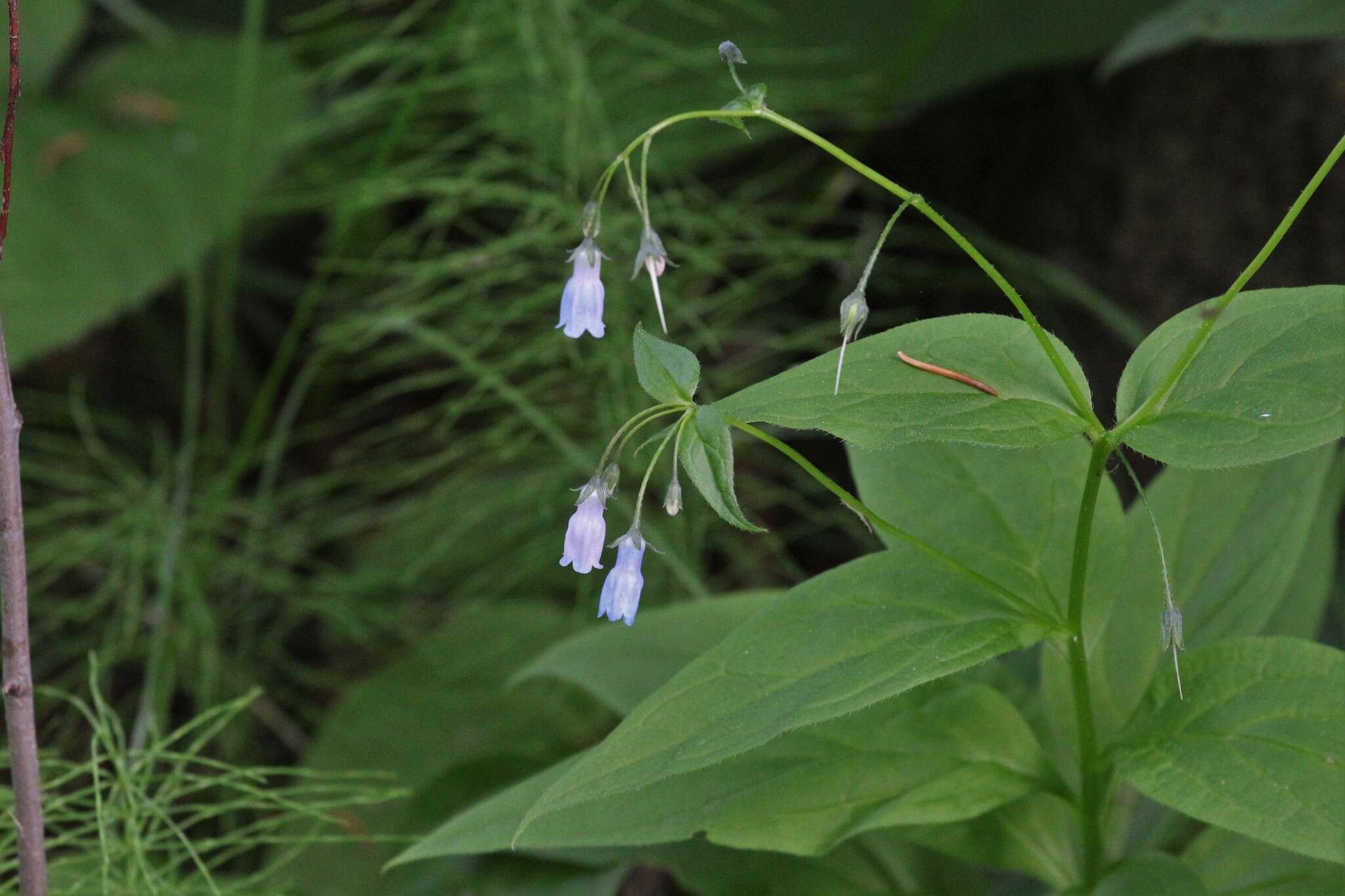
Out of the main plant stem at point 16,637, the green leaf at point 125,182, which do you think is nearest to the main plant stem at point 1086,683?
the main plant stem at point 16,637

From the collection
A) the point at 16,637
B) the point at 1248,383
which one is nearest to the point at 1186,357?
the point at 1248,383

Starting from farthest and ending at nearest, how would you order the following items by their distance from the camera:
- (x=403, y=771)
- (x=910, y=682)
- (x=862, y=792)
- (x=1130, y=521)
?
(x=403, y=771), (x=1130, y=521), (x=862, y=792), (x=910, y=682)

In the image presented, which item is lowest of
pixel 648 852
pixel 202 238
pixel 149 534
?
pixel 648 852

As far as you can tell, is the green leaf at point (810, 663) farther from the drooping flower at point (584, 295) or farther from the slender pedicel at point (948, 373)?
the drooping flower at point (584, 295)

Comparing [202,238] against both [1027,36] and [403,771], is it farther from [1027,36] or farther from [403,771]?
[1027,36]

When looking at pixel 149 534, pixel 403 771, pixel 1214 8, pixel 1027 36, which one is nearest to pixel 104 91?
pixel 149 534

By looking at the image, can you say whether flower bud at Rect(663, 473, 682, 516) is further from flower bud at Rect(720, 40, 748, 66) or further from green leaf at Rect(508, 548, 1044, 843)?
flower bud at Rect(720, 40, 748, 66)
